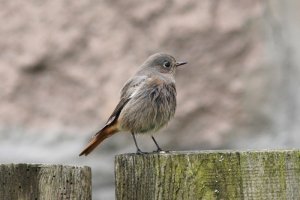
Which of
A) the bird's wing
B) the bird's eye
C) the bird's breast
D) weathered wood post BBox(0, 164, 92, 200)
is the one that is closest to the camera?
weathered wood post BBox(0, 164, 92, 200)

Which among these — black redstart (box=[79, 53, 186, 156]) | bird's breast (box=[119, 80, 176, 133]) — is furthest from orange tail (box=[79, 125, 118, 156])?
bird's breast (box=[119, 80, 176, 133])

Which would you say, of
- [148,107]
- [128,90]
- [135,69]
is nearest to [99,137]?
[135,69]

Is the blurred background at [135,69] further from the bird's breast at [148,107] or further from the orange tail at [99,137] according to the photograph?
the bird's breast at [148,107]

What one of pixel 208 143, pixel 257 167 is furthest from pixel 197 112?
pixel 257 167

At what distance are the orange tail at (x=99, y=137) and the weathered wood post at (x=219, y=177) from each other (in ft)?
2.90

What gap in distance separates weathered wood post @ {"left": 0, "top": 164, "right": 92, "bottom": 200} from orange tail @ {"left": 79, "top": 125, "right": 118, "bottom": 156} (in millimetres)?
937

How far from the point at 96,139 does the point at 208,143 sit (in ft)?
1.43

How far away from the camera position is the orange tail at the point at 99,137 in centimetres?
425

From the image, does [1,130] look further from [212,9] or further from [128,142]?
[212,9]

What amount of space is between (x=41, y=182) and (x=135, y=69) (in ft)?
4.52

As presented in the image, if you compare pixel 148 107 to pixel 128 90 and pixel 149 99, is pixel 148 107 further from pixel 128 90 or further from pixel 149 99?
pixel 128 90

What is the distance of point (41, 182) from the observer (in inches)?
129

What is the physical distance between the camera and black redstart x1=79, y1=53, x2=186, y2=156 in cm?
503

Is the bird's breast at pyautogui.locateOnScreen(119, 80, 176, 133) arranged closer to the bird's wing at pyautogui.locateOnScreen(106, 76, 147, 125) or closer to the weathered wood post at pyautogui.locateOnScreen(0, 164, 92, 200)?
the bird's wing at pyautogui.locateOnScreen(106, 76, 147, 125)
